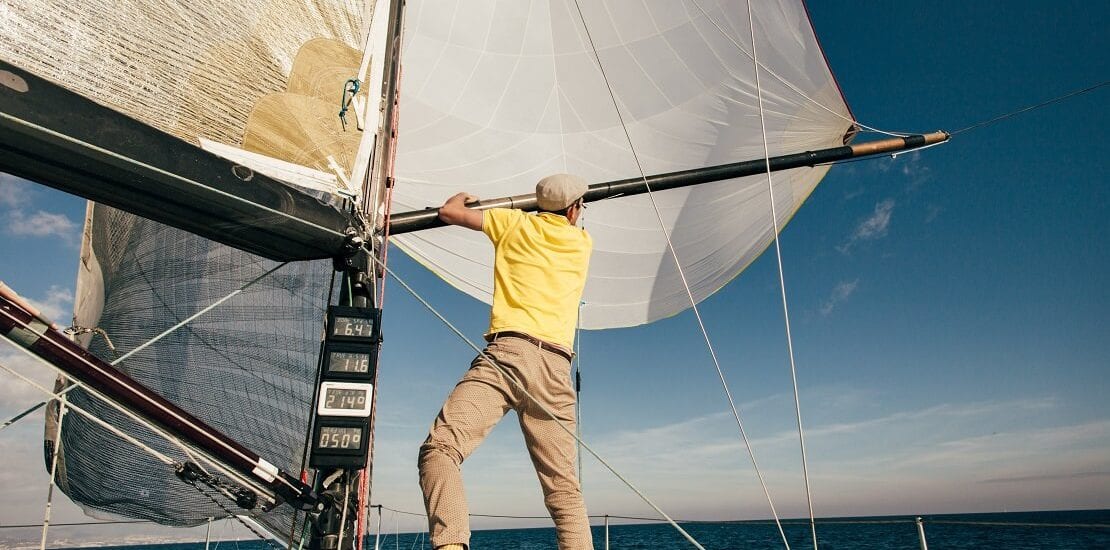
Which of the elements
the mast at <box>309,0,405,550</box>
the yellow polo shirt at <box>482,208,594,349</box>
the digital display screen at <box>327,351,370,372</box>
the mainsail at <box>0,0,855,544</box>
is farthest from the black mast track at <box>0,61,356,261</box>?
the mainsail at <box>0,0,855,544</box>

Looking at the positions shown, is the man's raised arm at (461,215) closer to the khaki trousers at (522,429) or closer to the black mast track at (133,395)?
the khaki trousers at (522,429)

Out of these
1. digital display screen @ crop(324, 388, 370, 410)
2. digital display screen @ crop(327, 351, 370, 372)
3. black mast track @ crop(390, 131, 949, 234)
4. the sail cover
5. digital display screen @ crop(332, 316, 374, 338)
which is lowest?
digital display screen @ crop(324, 388, 370, 410)

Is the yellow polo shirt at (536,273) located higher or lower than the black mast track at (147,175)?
lower

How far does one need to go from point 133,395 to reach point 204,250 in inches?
122

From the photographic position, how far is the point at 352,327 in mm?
2303

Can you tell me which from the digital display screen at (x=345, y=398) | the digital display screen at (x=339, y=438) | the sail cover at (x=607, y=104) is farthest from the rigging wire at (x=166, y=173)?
the sail cover at (x=607, y=104)

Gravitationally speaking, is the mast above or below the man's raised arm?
below

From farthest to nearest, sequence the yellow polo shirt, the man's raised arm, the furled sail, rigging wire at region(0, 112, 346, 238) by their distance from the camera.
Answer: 1. the furled sail
2. the man's raised arm
3. the yellow polo shirt
4. rigging wire at region(0, 112, 346, 238)

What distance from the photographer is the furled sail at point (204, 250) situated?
104 inches

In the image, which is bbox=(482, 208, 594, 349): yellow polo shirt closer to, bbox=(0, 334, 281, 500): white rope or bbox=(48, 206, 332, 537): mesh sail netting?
bbox=(0, 334, 281, 500): white rope

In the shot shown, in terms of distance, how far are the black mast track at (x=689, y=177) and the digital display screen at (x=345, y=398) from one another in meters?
0.78

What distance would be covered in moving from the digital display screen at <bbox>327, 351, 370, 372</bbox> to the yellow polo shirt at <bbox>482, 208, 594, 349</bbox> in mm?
507

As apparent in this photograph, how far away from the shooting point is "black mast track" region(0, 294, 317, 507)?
1972mm

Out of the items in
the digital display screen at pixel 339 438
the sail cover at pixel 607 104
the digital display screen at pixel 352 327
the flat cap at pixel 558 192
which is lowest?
the digital display screen at pixel 339 438
